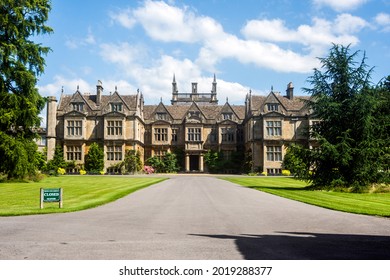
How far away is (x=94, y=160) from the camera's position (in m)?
50.9

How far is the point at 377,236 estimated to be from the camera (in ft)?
26.7

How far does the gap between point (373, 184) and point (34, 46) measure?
24.2 m

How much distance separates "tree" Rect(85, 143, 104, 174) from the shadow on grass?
4485 cm

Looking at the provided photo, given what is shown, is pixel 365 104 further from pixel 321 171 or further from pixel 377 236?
pixel 377 236

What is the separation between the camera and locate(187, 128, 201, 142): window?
189 ft

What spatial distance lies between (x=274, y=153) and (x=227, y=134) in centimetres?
904

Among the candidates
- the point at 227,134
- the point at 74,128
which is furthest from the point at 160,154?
the point at 74,128

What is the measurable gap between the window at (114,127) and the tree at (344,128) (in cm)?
3332

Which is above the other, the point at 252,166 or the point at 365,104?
the point at 365,104

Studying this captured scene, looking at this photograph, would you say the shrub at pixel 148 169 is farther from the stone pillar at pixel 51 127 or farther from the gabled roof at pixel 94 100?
the stone pillar at pixel 51 127

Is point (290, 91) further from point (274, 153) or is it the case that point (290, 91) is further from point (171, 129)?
point (171, 129)

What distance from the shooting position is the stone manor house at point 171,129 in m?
52.0

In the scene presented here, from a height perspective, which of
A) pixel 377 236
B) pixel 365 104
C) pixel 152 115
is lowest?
pixel 377 236

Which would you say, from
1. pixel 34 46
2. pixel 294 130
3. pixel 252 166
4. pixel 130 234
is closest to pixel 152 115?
pixel 252 166
